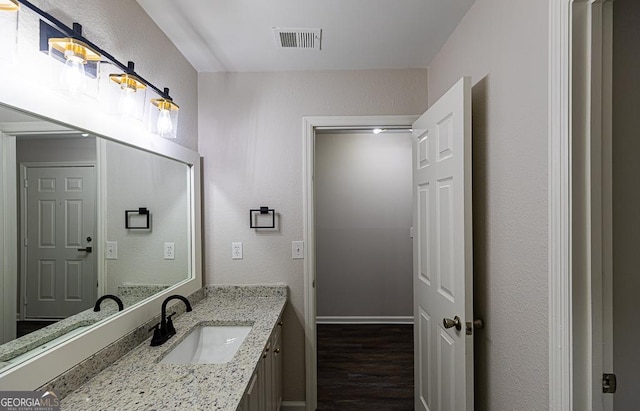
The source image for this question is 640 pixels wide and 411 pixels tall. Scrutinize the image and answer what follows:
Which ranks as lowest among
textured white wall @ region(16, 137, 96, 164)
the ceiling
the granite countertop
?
the granite countertop

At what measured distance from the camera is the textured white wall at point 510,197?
3.55 feet

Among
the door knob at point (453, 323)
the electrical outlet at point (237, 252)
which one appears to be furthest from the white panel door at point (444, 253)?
the electrical outlet at point (237, 252)

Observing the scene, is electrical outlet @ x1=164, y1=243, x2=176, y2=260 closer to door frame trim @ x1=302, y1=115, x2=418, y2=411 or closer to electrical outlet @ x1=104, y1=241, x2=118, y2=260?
electrical outlet @ x1=104, y1=241, x2=118, y2=260

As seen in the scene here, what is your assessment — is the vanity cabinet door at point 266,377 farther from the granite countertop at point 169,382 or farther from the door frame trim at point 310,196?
the door frame trim at point 310,196

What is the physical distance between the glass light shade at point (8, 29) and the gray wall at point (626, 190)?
179 centimetres

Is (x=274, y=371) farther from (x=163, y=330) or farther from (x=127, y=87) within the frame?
(x=127, y=87)

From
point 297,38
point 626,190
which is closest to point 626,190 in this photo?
point 626,190

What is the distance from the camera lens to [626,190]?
103cm

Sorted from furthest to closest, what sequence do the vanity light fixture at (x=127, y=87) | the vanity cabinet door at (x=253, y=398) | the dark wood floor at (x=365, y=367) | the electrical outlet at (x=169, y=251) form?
the dark wood floor at (x=365, y=367)
the electrical outlet at (x=169, y=251)
the vanity light fixture at (x=127, y=87)
the vanity cabinet door at (x=253, y=398)

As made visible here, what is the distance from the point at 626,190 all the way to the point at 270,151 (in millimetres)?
1891

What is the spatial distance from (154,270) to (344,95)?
1675 millimetres

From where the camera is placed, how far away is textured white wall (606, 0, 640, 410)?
1.02m

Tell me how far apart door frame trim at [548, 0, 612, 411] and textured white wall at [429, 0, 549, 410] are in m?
0.11

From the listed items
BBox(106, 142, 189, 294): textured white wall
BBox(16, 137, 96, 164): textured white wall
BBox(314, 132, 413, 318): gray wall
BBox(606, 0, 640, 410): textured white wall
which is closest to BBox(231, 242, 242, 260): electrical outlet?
BBox(106, 142, 189, 294): textured white wall
